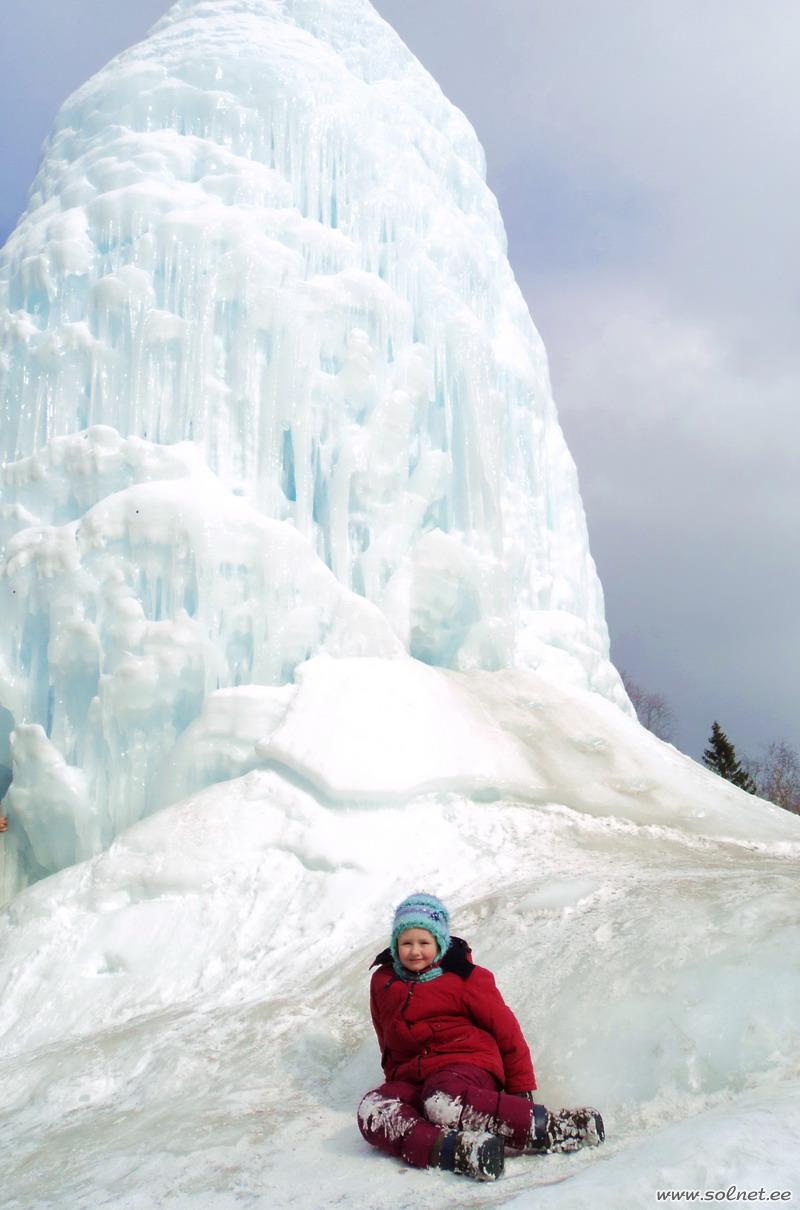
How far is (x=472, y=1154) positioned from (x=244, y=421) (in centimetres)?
690

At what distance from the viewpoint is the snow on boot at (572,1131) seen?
2.41 m

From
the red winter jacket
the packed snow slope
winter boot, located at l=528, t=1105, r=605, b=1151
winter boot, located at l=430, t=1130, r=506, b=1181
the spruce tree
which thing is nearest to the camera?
winter boot, located at l=430, t=1130, r=506, b=1181

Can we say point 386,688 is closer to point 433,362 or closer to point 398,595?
point 398,595

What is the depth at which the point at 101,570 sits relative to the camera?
731 cm

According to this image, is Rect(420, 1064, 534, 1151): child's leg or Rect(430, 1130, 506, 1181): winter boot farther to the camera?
Rect(420, 1064, 534, 1151): child's leg

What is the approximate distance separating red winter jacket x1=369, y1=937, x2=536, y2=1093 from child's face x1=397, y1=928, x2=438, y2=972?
55 mm

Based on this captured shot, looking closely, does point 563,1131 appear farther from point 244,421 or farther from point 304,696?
point 244,421

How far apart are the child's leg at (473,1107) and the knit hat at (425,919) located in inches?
17.1

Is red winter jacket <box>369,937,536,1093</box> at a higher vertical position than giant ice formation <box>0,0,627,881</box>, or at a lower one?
lower

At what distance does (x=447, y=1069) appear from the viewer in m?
2.64

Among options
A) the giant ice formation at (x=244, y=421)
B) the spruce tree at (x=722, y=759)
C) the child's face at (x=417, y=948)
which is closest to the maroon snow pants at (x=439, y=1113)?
the child's face at (x=417, y=948)

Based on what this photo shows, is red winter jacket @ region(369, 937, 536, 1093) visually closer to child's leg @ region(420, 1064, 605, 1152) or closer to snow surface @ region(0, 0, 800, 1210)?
child's leg @ region(420, 1064, 605, 1152)

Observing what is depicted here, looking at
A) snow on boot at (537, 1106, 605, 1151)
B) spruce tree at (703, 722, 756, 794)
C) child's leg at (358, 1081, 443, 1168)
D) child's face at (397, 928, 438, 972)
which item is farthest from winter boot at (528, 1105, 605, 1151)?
spruce tree at (703, 722, 756, 794)

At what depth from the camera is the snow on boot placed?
241 cm
